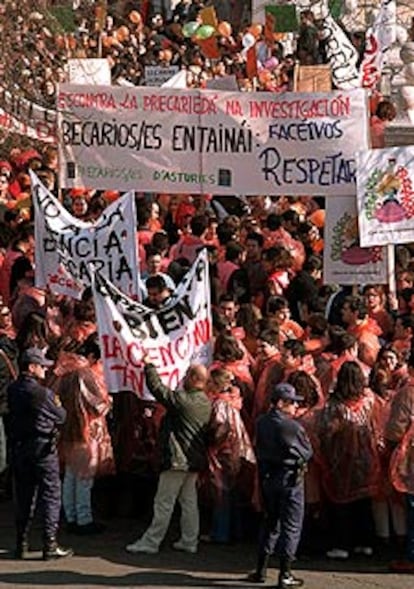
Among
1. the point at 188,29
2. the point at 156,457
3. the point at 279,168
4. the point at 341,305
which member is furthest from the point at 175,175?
the point at 188,29

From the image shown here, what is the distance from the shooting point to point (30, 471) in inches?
488

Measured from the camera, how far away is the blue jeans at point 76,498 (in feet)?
43.0

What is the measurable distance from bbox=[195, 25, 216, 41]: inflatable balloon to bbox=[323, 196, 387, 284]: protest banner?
41.0ft

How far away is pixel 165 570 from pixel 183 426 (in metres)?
0.96

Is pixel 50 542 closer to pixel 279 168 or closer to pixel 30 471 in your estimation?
pixel 30 471

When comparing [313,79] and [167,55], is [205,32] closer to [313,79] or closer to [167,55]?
[167,55]

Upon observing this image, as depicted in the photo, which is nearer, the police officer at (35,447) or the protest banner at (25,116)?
the police officer at (35,447)

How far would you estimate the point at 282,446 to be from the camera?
11625 mm

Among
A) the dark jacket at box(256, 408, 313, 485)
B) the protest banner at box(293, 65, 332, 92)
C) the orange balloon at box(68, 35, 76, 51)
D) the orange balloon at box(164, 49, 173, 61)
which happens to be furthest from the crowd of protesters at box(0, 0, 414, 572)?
the orange balloon at box(164, 49, 173, 61)

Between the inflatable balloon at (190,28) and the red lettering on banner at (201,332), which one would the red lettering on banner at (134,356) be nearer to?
the red lettering on banner at (201,332)

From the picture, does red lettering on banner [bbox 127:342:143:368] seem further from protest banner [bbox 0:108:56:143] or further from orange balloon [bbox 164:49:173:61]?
orange balloon [bbox 164:49:173:61]

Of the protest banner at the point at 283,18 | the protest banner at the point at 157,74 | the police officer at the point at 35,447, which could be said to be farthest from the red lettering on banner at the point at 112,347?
the protest banner at the point at 283,18

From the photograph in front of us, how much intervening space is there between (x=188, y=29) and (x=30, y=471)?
1761 cm

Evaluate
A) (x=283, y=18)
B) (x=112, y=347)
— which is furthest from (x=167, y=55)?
(x=112, y=347)
